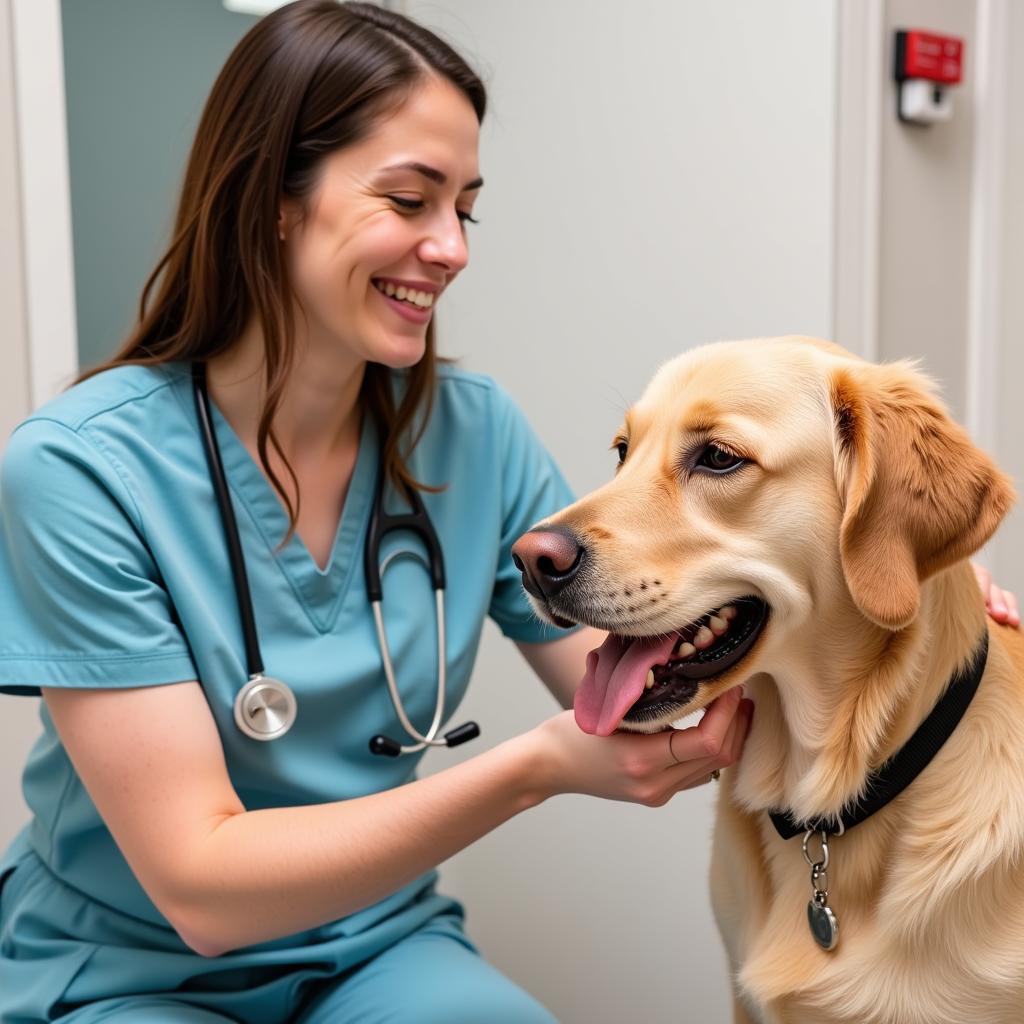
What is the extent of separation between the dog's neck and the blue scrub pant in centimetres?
45

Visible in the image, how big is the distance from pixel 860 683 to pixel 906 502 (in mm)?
173

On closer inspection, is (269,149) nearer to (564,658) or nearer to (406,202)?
(406,202)

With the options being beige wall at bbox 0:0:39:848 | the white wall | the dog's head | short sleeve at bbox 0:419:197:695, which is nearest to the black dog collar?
the dog's head

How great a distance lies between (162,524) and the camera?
130 centimetres

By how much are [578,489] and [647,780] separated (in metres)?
1.19

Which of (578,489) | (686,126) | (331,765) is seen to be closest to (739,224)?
(686,126)

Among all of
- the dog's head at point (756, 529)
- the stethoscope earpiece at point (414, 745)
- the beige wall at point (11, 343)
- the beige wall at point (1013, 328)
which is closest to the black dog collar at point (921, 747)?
the dog's head at point (756, 529)

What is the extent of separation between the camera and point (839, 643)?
1086 mm

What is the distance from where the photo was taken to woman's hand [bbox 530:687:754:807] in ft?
3.54

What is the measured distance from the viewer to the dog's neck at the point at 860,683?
1059mm

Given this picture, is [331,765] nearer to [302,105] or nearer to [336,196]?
[336,196]

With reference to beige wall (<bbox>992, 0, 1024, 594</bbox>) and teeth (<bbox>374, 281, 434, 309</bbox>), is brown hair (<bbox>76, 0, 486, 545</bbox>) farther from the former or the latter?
beige wall (<bbox>992, 0, 1024, 594</bbox>)

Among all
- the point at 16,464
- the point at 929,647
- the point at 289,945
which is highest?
the point at 16,464

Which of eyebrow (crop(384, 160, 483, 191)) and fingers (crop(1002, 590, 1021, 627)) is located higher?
eyebrow (crop(384, 160, 483, 191))
